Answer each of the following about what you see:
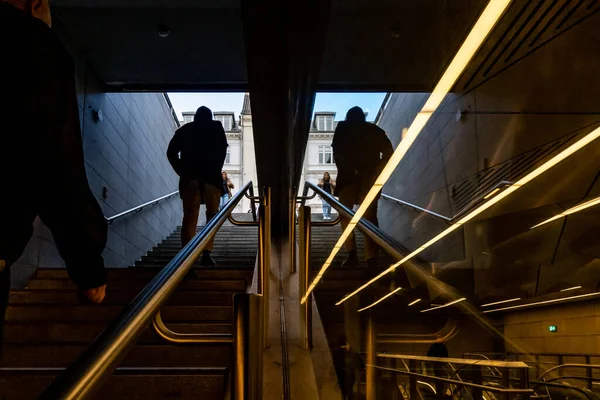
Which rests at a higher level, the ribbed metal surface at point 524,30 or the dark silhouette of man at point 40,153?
the ribbed metal surface at point 524,30

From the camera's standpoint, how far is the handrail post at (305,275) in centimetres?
302

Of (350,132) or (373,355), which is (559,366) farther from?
(350,132)

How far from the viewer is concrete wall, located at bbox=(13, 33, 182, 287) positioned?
16.7 ft

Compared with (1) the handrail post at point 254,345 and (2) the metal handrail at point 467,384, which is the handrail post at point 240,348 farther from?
(2) the metal handrail at point 467,384

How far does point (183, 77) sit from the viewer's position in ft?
20.2

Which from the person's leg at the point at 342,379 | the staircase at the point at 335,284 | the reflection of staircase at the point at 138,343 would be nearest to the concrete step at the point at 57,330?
the reflection of staircase at the point at 138,343

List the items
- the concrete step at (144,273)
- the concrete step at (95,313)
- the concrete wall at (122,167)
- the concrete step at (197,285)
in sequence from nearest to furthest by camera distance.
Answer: the concrete step at (95,313) → the concrete step at (197,285) → the concrete step at (144,273) → the concrete wall at (122,167)

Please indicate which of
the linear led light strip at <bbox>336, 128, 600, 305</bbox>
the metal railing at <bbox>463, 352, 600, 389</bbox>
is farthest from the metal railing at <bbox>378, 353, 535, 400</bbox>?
the linear led light strip at <bbox>336, 128, 600, 305</bbox>

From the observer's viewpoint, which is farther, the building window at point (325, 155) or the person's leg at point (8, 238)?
the building window at point (325, 155)

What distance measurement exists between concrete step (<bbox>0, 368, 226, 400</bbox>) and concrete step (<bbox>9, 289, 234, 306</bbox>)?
4.55 feet

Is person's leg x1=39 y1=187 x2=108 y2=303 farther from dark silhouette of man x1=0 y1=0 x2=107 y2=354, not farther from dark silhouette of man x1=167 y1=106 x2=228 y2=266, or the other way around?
dark silhouette of man x1=167 y1=106 x2=228 y2=266

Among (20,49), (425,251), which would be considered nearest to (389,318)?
(425,251)

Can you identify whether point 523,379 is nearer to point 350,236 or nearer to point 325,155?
point 350,236

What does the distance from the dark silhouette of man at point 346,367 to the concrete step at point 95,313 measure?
0.85 m
